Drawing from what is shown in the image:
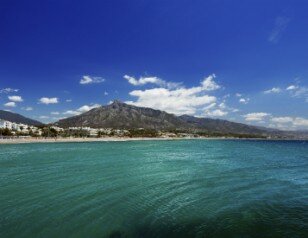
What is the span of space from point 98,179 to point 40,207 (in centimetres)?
1298

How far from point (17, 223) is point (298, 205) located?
19.1m

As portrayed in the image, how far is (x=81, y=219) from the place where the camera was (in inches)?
732

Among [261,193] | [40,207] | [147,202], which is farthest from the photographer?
[261,193]

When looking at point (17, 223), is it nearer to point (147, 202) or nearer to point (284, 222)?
point (147, 202)

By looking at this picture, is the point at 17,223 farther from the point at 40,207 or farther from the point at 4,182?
the point at 4,182

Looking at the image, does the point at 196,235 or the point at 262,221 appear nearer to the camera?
the point at 196,235

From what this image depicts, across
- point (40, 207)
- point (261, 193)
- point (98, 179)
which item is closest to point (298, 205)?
point (261, 193)

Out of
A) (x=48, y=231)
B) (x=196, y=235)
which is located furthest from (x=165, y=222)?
(x=48, y=231)

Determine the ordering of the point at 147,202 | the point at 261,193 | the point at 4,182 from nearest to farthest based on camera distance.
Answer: the point at 147,202
the point at 261,193
the point at 4,182

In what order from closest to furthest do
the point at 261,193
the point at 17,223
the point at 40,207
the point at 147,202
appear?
the point at 17,223 → the point at 40,207 → the point at 147,202 → the point at 261,193

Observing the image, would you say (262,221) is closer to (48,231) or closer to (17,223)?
(48,231)

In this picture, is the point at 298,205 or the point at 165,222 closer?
the point at 165,222

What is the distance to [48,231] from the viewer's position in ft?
54.1

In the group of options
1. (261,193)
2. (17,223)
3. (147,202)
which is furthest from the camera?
(261,193)
